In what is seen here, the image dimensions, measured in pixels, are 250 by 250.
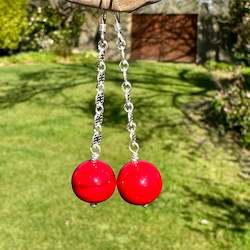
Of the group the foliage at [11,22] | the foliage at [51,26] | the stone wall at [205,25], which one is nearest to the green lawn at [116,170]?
the foliage at [11,22]

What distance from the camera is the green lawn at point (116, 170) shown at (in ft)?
22.1

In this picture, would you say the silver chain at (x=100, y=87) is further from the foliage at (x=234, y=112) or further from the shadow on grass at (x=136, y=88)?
the shadow on grass at (x=136, y=88)

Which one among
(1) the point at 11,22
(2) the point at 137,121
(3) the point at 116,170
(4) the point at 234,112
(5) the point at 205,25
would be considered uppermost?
(1) the point at 11,22

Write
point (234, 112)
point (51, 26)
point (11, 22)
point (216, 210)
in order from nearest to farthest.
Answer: point (216, 210)
point (234, 112)
point (11, 22)
point (51, 26)

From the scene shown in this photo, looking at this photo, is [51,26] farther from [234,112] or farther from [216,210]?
[216,210]

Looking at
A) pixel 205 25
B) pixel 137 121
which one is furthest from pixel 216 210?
pixel 205 25

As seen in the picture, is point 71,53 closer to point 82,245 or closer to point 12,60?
point 12,60

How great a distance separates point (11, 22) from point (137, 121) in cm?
911

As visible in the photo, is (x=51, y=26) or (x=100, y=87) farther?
(x=51, y=26)

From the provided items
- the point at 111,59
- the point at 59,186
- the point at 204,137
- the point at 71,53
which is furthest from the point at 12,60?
the point at 59,186

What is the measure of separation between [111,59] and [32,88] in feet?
19.5

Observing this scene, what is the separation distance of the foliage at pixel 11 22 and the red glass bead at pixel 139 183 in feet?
55.8

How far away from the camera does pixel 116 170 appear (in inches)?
346

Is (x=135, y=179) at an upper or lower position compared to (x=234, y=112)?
upper
